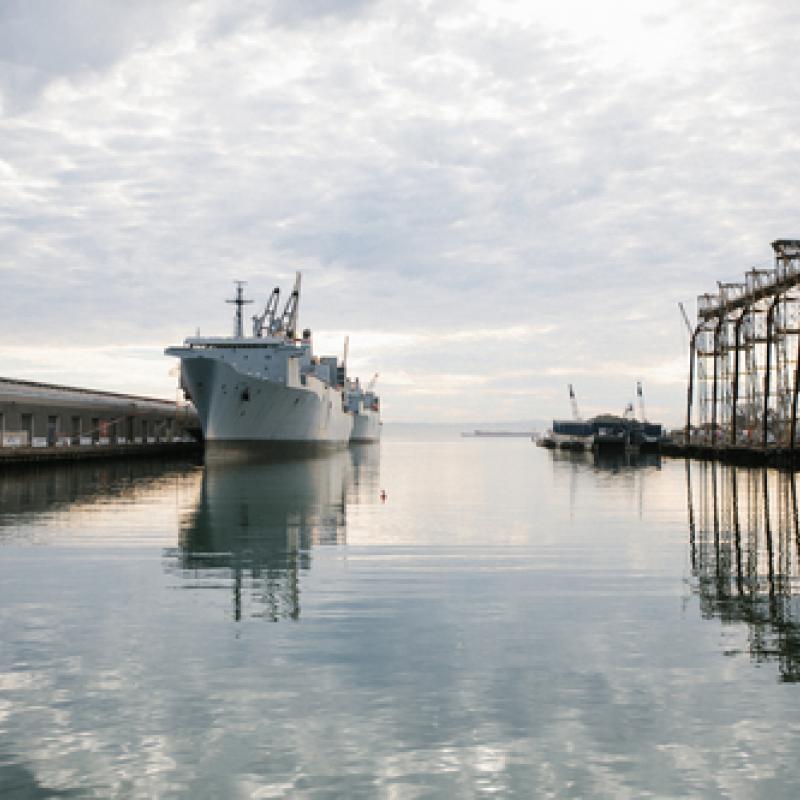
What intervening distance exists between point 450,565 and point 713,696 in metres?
10.5

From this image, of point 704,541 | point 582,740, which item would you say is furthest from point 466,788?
point 704,541

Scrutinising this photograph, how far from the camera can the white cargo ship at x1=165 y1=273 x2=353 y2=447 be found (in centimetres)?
6888

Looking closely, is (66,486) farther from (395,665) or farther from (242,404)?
(395,665)

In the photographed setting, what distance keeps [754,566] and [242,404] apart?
180 ft

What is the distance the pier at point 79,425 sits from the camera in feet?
215

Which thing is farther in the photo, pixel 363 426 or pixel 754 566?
pixel 363 426

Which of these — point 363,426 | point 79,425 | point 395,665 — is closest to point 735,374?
point 79,425

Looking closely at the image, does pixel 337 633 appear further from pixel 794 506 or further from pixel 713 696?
pixel 794 506

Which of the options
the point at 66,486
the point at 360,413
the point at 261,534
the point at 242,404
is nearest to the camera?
the point at 261,534

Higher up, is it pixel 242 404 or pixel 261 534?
pixel 242 404

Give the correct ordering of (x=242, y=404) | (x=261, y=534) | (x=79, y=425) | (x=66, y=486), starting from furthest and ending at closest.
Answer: (x=79, y=425) < (x=242, y=404) < (x=66, y=486) < (x=261, y=534)

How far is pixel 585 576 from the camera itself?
1873cm

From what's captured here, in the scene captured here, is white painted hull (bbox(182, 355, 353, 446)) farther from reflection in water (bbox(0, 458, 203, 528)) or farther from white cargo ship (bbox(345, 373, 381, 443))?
white cargo ship (bbox(345, 373, 381, 443))

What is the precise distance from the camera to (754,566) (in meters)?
20.0
